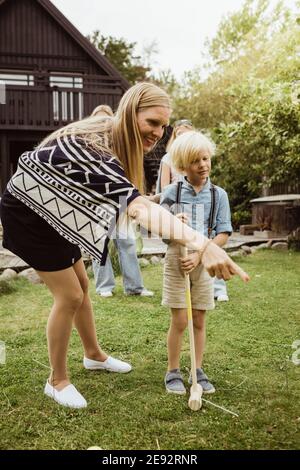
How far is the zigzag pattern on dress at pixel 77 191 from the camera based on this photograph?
6.27 ft

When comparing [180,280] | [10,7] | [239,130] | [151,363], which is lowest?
[151,363]

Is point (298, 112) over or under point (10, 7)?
under

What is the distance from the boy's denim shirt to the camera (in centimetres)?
264

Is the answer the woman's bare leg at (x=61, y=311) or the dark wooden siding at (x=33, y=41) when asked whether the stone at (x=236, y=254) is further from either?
the dark wooden siding at (x=33, y=41)

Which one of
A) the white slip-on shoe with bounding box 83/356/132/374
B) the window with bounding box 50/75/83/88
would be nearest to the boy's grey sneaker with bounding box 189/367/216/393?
the white slip-on shoe with bounding box 83/356/132/374

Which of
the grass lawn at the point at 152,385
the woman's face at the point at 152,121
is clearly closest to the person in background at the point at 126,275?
the grass lawn at the point at 152,385

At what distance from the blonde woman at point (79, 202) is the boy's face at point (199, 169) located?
16.3 inches

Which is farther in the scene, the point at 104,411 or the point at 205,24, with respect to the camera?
the point at 205,24

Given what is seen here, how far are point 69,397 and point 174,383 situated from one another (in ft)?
1.79

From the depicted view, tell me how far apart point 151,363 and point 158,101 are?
166 centimetres

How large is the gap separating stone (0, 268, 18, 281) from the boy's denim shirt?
11.4ft

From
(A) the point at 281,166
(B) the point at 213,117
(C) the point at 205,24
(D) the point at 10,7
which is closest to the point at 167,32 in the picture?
(C) the point at 205,24
